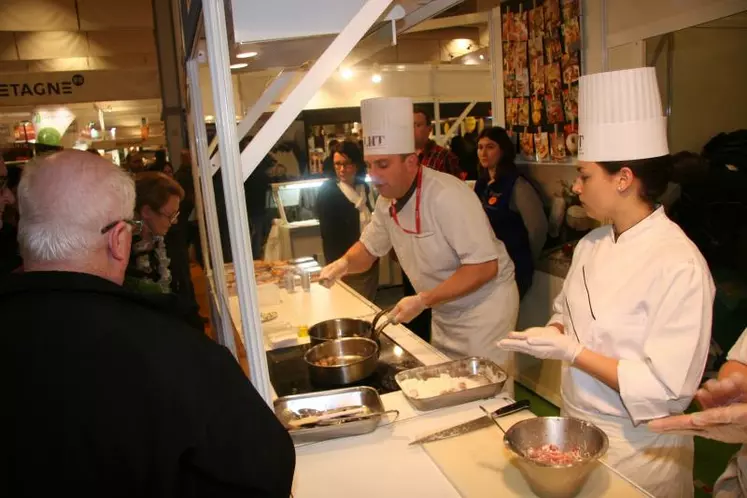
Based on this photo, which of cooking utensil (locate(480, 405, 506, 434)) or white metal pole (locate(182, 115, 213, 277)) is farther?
white metal pole (locate(182, 115, 213, 277))

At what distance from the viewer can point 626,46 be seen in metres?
2.86

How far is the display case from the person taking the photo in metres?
5.86

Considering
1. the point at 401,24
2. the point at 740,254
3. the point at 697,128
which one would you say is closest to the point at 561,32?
the point at 697,128

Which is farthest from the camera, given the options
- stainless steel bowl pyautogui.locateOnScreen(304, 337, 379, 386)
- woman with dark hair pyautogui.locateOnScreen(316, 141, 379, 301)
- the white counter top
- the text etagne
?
the text etagne

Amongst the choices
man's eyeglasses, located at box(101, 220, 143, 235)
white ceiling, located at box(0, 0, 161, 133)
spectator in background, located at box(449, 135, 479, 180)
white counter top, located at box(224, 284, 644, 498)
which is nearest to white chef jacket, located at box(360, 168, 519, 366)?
white counter top, located at box(224, 284, 644, 498)

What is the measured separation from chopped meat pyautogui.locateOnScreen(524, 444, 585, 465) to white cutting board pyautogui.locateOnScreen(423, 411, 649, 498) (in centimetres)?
5

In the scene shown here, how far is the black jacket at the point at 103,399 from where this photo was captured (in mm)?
868

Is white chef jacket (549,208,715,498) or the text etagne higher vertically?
the text etagne

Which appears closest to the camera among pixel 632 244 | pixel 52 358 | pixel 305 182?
pixel 52 358

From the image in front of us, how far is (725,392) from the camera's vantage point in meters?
1.30

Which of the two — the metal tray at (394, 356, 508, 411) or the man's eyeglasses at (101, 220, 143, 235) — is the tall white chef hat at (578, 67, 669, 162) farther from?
the man's eyeglasses at (101, 220, 143, 235)

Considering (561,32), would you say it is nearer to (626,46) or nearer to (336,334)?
(626,46)

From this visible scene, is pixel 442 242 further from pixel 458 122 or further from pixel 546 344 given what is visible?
pixel 458 122

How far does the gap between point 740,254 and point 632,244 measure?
1.99 metres
